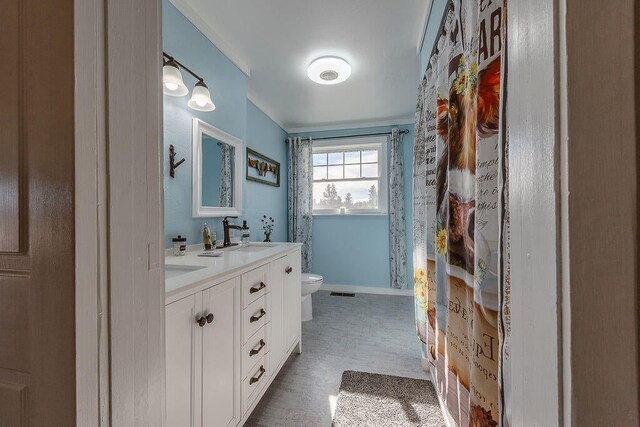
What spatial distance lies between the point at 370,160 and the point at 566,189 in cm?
362

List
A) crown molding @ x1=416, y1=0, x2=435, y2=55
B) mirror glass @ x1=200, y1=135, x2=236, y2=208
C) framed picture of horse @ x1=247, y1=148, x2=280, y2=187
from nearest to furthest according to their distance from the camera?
crown molding @ x1=416, y1=0, x2=435, y2=55 → mirror glass @ x1=200, y1=135, x2=236, y2=208 → framed picture of horse @ x1=247, y1=148, x2=280, y2=187

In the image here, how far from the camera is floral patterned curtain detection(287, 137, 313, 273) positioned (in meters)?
3.85

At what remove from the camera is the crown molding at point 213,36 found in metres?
1.69

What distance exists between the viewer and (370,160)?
3826mm

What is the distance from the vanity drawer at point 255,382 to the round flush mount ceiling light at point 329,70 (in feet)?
7.30

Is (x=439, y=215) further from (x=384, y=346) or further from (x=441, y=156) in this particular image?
(x=384, y=346)

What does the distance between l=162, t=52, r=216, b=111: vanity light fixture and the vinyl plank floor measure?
1.79 m

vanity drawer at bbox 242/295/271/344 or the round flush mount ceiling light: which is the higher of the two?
the round flush mount ceiling light

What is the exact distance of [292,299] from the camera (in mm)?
2010

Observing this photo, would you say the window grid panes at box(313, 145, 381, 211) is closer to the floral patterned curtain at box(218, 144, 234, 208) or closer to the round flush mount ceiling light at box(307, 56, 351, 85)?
the round flush mount ceiling light at box(307, 56, 351, 85)

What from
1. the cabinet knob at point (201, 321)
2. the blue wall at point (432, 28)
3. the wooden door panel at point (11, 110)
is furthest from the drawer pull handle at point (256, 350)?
the blue wall at point (432, 28)

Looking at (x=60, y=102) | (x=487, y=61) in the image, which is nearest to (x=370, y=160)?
(x=487, y=61)

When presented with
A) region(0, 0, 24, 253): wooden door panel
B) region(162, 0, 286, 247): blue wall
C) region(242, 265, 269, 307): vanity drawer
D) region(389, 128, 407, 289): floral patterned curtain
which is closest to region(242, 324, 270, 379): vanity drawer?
region(242, 265, 269, 307): vanity drawer

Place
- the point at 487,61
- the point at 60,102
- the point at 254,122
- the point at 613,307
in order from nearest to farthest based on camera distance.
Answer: the point at 613,307 < the point at 60,102 < the point at 487,61 < the point at 254,122
